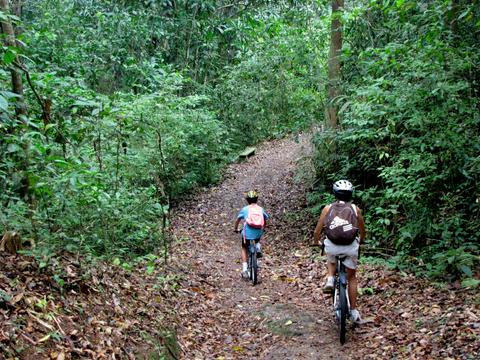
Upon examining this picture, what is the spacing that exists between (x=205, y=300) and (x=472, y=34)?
6.88 m

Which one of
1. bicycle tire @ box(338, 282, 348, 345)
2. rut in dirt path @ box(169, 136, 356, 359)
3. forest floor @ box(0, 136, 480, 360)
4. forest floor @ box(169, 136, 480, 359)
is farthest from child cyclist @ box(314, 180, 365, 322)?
rut in dirt path @ box(169, 136, 356, 359)

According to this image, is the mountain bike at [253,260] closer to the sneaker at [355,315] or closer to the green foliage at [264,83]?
the sneaker at [355,315]

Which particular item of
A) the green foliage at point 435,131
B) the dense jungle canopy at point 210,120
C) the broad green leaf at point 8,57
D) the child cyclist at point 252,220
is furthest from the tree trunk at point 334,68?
the broad green leaf at point 8,57

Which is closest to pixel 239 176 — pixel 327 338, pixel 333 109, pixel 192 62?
pixel 192 62

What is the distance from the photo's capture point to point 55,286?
17.0 ft

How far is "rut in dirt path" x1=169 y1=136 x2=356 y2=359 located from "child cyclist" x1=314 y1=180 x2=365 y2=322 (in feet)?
3.02

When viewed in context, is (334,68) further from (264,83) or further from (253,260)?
(264,83)

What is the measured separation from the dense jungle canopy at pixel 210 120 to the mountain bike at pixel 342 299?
189cm

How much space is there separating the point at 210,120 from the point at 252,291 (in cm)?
1054

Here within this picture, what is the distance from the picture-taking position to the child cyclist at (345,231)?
6379 mm

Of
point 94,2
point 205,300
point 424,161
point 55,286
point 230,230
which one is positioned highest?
point 94,2

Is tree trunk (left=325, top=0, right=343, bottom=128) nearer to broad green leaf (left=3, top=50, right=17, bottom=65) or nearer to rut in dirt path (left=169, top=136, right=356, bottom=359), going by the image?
rut in dirt path (left=169, top=136, right=356, bottom=359)

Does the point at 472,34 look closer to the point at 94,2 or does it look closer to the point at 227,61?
the point at 94,2

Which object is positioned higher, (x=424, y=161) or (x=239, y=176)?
(x=424, y=161)
